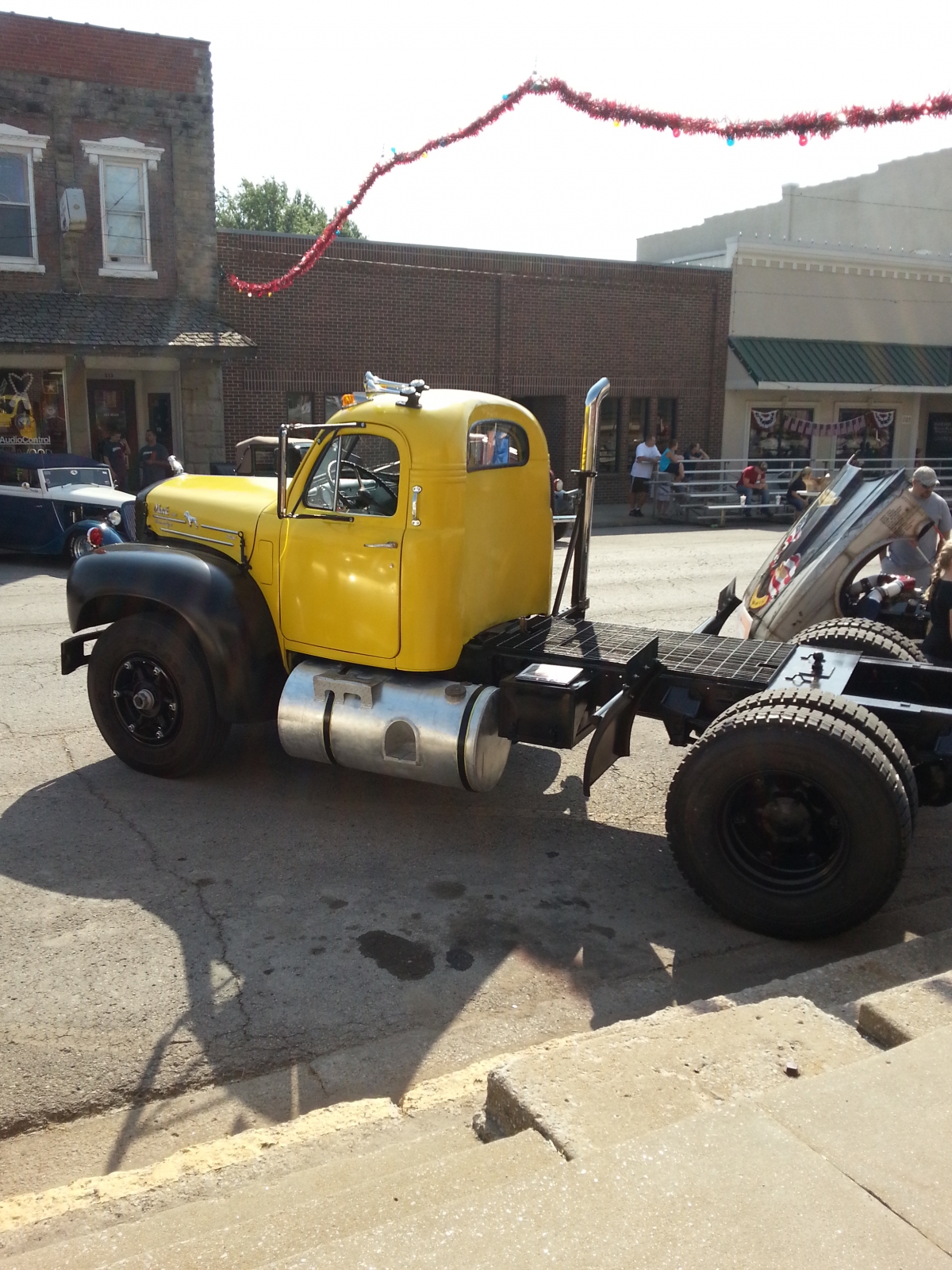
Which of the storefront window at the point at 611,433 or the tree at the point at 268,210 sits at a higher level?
the tree at the point at 268,210

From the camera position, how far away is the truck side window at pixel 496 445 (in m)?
6.21

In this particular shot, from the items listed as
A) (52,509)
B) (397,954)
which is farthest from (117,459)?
(397,954)

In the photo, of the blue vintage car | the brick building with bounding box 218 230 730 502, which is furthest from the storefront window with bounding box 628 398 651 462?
the blue vintage car

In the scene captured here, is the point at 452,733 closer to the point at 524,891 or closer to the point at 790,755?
the point at 524,891

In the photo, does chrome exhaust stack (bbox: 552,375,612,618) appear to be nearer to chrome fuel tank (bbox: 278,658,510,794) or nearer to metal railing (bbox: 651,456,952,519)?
chrome fuel tank (bbox: 278,658,510,794)

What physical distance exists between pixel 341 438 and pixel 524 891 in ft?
8.79

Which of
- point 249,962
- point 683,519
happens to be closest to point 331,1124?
point 249,962

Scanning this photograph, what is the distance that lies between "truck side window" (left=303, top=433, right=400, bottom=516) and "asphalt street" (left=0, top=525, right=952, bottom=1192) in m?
1.74

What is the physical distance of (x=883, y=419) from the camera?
3162 cm

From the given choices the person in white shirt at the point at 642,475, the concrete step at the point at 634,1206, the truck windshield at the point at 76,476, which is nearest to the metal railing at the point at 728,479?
the person in white shirt at the point at 642,475

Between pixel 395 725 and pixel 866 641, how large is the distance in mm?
2799

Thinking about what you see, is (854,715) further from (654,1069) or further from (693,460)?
(693,460)

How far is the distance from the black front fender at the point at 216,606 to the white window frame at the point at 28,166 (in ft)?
53.5

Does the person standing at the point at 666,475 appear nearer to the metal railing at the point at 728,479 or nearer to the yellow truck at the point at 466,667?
the metal railing at the point at 728,479
